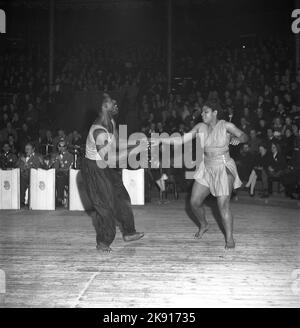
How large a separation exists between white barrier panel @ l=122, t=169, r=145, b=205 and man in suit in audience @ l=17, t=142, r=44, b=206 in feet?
6.62

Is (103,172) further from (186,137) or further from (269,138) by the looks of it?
(269,138)

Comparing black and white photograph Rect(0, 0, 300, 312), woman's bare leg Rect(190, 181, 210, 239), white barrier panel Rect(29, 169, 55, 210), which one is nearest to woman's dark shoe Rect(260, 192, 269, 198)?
black and white photograph Rect(0, 0, 300, 312)

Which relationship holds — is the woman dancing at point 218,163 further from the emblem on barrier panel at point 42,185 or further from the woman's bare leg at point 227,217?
the emblem on barrier panel at point 42,185

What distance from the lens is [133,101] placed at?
18.8 meters

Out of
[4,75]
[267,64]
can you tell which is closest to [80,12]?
[4,75]

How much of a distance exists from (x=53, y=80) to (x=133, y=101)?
3256 mm

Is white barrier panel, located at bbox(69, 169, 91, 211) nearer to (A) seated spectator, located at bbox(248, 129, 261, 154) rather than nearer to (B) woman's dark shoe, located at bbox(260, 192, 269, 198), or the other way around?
(B) woman's dark shoe, located at bbox(260, 192, 269, 198)

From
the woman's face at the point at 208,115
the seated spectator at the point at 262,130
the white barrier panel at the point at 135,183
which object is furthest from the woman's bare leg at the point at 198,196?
the seated spectator at the point at 262,130

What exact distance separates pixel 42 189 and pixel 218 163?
16.6 ft

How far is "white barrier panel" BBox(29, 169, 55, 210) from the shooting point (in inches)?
415

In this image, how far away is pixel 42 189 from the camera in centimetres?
1060

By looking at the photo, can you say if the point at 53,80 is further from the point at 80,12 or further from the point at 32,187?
the point at 32,187

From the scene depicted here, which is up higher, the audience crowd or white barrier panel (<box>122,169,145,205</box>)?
the audience crowd
